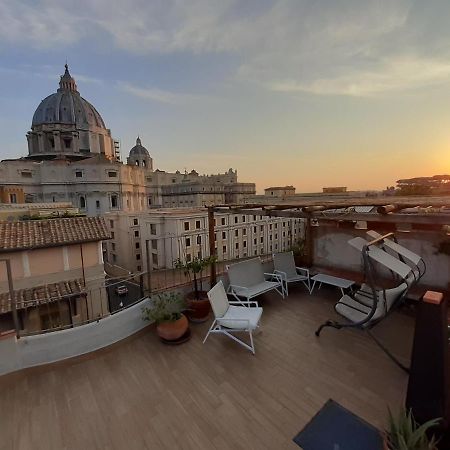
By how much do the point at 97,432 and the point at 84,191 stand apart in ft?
139

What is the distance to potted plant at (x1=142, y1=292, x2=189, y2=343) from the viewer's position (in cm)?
338

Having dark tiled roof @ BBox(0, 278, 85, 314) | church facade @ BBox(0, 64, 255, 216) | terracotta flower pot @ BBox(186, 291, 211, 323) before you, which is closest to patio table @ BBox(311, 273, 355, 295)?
terracotta flower pot @ BBox(186, 291, 211, 323)

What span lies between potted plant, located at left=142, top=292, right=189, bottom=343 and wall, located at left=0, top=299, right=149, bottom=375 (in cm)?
33

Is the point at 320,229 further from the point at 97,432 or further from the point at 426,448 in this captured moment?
the point at 97,432

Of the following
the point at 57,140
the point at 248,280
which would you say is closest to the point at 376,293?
the point at 248,280

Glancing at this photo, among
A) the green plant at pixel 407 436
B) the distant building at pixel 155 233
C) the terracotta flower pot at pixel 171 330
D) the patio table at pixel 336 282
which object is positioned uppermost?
the green plant at pixel 407 436

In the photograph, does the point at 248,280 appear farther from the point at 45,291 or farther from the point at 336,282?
the point at 45,291

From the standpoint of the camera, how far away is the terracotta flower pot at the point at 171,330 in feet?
11.0

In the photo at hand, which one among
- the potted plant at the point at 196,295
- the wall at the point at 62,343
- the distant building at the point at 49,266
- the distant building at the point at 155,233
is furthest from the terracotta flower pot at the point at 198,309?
the distant building at the point at 155,233

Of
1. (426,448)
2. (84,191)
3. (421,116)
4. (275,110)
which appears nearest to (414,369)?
(426,448)

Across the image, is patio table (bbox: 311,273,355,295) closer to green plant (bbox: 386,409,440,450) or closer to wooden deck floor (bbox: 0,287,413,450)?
wooden deck floor (bbox: 0,287,413,450)

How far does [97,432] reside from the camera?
82.5 inches

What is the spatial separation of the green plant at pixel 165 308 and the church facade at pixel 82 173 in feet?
117

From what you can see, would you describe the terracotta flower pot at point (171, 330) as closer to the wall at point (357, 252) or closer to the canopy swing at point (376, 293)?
the canopy swing at point (376, 293)
